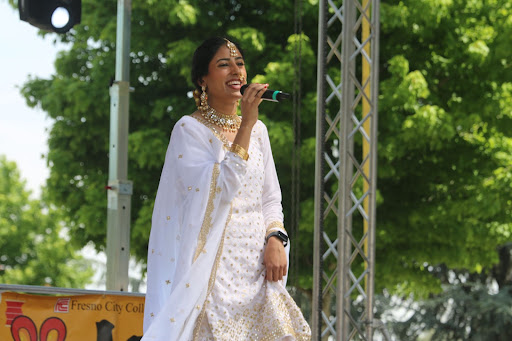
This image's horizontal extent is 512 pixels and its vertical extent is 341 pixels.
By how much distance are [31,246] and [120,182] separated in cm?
2747

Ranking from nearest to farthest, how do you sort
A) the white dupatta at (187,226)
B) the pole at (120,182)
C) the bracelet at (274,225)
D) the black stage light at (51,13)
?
1. the white dupatta at (187,226)
2. the bracelet at (274,225)
3. the black stage light at (51,13)
4. the pole at (120,182)

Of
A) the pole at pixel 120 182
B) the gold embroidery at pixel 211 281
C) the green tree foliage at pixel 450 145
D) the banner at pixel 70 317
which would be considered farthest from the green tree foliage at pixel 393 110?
the gold embroidery at pixel 211 281

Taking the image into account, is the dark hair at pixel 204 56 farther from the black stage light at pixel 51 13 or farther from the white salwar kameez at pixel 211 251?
Result: the black stage light at pixel 51 13

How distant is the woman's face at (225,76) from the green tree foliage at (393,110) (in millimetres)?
7408

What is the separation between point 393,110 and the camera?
35.8ft

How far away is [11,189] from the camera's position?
33.2 metres

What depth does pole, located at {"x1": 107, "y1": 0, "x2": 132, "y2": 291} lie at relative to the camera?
5.50m

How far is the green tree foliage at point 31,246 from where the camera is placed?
102ft

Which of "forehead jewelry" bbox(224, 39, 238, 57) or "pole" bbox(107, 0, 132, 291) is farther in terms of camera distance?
"pole" bbox(107, 0, 132, 291)

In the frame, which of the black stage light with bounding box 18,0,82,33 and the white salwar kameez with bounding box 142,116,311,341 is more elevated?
the black stage light with bounding box 18,0,82,33

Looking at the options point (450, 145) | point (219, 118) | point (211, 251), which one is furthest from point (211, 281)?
point (450, 145)

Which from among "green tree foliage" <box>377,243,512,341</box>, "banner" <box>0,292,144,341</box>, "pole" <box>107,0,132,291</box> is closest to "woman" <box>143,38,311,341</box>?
"banner" <box>0,292,144,341</box>

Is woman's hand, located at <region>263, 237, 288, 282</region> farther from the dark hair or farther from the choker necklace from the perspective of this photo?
the dark hair

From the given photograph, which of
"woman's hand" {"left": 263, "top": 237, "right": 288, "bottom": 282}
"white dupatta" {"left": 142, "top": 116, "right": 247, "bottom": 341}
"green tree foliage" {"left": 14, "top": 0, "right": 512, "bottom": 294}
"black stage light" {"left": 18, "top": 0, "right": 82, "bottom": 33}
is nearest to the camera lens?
"white dupatta" {"left": 142, "top": 116, "right": 247, "bottom": 341}
